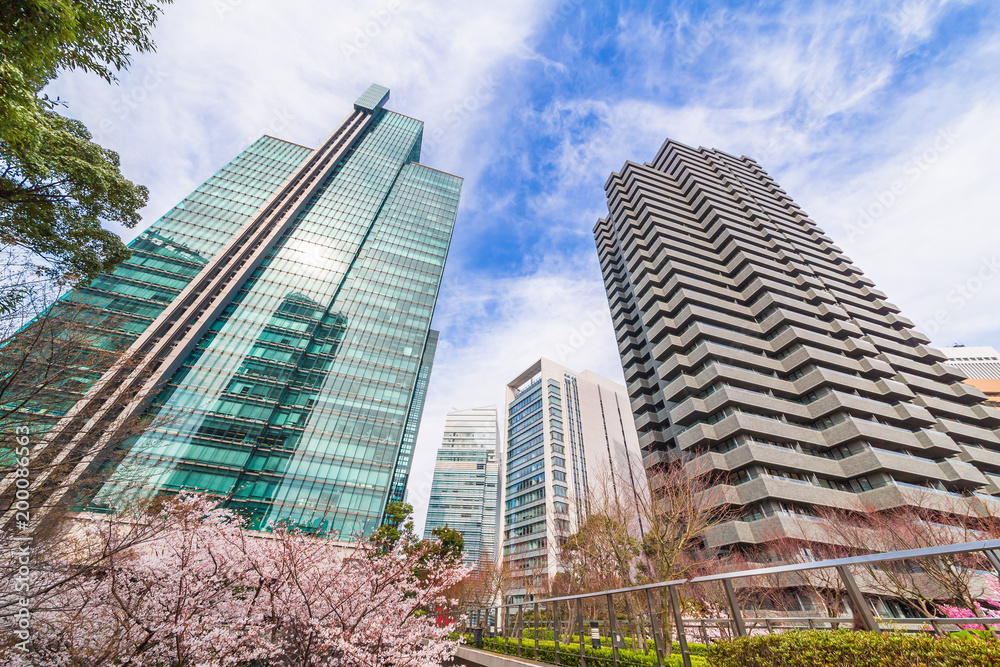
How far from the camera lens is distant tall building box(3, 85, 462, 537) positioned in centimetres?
3553

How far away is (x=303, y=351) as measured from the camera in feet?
150

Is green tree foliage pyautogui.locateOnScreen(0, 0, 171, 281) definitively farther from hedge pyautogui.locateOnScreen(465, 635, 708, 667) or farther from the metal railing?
hedge pyautogui.locateOnScreen(465, 635, 708, 667)

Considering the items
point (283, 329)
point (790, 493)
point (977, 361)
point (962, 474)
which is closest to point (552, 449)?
point (790, 493)

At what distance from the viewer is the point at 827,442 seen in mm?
28688

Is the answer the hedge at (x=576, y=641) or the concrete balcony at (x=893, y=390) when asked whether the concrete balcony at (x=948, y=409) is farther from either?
the hedge at (x=576, y=641)

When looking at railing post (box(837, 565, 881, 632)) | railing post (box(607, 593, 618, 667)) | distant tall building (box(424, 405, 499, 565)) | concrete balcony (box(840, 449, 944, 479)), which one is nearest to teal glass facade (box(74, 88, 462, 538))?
railing post (box(607, 593, 618, 667))

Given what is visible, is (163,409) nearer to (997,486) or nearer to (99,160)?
(99,160)

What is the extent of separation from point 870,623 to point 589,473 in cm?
6435

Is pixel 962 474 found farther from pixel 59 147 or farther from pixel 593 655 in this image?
pixel 59 147

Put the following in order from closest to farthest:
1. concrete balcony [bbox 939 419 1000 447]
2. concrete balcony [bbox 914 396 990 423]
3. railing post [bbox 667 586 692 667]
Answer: railing post [bbox 667 586 692 667]
concrete balcony [bbox 939 419 1000 447]
concrete balcony [bbox 914 396 990 423]

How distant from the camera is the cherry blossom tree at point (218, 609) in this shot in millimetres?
7789

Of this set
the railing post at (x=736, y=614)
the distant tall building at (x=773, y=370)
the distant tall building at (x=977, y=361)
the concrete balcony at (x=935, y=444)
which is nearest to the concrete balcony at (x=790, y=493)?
the distant tall building at (x=773, y=370)

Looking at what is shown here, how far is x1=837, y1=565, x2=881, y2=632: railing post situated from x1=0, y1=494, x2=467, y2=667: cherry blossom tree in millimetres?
9771

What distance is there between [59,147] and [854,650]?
724 inches
